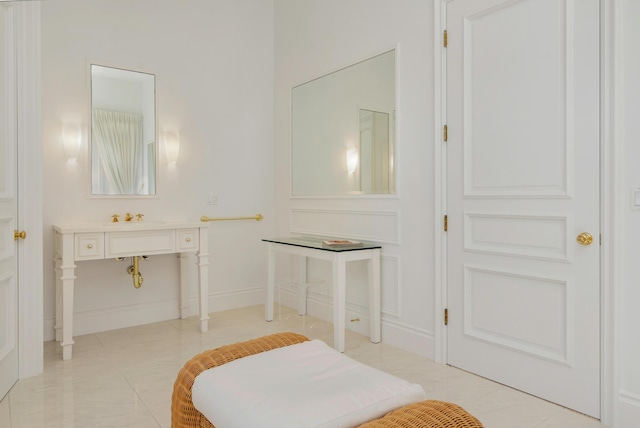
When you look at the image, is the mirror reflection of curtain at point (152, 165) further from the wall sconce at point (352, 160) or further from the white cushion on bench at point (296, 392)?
the white cushion on bench at point (296, 392)

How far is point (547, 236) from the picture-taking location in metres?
2.27

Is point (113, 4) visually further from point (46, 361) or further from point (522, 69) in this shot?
point (522, 69)

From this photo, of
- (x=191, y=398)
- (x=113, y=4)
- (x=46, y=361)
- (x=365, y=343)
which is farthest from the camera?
(x=113, y=4)

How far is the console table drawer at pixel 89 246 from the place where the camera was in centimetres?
295

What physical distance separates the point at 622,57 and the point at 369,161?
1745 millimetres

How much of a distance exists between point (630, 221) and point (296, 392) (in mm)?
1676

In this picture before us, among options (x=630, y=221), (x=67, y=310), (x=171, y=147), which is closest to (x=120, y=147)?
(x=171, y=147)

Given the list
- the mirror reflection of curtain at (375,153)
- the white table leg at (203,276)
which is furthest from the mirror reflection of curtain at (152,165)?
the mirror reflection of curtain at (375,153)

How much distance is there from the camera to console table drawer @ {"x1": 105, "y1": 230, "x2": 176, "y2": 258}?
3.07m

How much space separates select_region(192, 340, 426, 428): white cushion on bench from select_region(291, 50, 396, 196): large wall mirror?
73.9 inches

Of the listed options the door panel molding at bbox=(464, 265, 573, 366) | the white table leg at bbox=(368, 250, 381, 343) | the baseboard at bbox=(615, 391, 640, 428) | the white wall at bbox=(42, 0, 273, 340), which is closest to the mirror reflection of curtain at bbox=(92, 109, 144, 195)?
the white wall at bbox=(42, 0, 273, 340)

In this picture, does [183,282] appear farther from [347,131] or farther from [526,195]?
[526,195]

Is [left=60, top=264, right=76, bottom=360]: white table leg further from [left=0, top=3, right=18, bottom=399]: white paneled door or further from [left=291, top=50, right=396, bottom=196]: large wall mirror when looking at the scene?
[left=291, top=50, right=396, bottom=196]: large wall mirror

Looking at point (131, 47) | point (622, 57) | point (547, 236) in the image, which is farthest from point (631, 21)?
point (131, 47)
